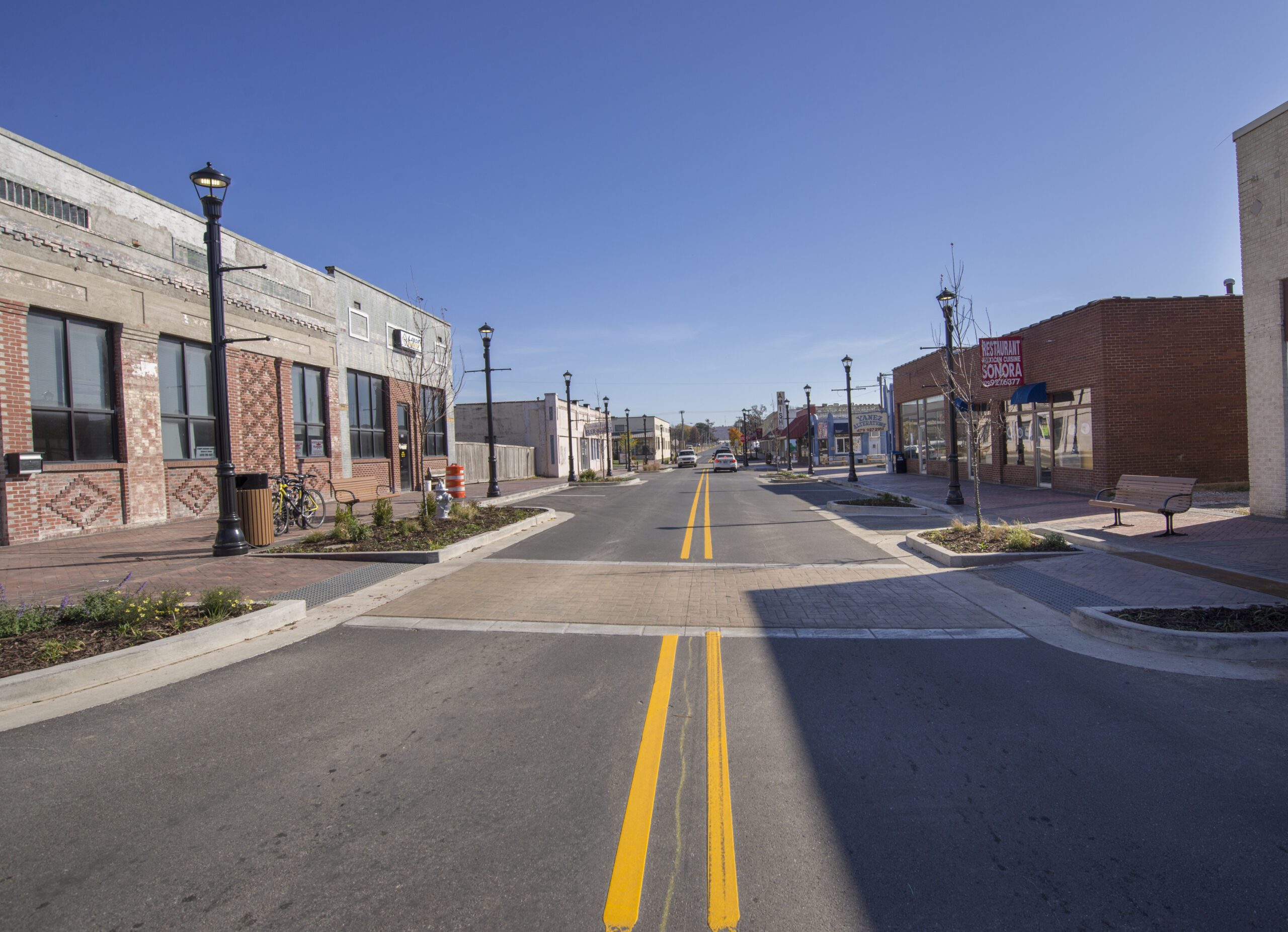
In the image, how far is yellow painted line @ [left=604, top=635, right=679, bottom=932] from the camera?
277 cm

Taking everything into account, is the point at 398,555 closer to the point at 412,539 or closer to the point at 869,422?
the point at 412,539

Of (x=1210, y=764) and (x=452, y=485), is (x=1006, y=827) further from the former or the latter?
(x=452, y=485)

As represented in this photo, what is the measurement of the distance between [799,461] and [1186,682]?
6194 cm

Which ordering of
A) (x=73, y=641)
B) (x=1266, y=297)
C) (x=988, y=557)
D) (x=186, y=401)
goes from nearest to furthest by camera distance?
(x=73, y=641)
(x=988, y=557)
(x=1266, y=297)
(x=186, y=401)

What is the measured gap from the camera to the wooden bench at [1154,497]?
11516 millimetres

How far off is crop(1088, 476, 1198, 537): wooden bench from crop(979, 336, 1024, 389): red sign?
7949 millimetres

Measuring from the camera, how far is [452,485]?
17.8m

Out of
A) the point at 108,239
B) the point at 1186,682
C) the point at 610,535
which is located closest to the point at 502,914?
the point at 1186,682

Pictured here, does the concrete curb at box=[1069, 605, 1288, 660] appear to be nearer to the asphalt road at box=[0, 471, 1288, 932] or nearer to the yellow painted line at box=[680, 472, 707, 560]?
the asphalt road at box=[0, 471, 1288, 932]

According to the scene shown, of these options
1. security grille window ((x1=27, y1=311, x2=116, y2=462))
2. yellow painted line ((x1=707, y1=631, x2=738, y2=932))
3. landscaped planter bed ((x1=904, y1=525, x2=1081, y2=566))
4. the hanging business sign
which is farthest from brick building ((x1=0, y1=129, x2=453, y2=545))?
the hanging business sign

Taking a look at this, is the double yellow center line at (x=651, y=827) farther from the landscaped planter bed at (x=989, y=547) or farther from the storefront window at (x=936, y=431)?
the storefront window at (x=936, y=431)

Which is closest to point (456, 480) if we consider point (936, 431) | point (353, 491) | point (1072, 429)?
point (353, 491)

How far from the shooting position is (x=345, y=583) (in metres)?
9.21

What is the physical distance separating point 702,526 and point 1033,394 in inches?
498
